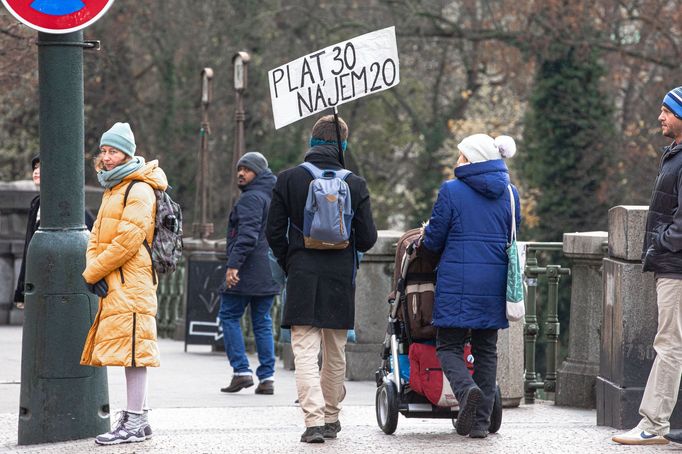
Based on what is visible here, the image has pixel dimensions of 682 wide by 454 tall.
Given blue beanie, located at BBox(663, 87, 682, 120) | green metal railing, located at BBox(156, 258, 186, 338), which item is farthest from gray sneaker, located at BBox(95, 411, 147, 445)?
green metal railing, located at BBox(156, 258, 186, 338)

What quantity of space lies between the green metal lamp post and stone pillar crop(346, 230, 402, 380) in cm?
388

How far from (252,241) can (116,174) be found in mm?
2893

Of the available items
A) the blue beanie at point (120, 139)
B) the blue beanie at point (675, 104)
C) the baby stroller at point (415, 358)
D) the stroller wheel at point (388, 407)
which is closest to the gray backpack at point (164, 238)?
the blue beanie at point (120, 139)

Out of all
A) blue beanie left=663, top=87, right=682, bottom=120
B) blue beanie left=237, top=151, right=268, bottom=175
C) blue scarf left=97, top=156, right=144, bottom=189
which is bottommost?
blue scarf left=97, top=156, right=144, bottom=189

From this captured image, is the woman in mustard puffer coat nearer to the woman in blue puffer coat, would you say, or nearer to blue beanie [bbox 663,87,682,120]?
the woman in blue puffer coat

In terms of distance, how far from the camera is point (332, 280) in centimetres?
711

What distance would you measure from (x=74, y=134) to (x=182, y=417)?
2064 millimetres

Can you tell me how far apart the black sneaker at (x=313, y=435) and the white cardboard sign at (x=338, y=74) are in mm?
2004

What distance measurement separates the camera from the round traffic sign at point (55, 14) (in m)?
6.81

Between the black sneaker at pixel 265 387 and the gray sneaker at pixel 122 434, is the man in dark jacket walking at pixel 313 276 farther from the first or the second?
the black sneaker at pixel 265 387

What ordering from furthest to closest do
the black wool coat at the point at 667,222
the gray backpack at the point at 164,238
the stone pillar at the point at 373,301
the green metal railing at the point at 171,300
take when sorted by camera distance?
the green metal railing at the point at 171,300 → the stone pillar at the point at 373,301 → the gray backpack at the point at 164,238 → the black wool coat at the point at 667,222

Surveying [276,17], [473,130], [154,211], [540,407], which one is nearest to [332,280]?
[154,211]

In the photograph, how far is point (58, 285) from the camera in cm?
701

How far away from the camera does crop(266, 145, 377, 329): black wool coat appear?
7.07 meters
